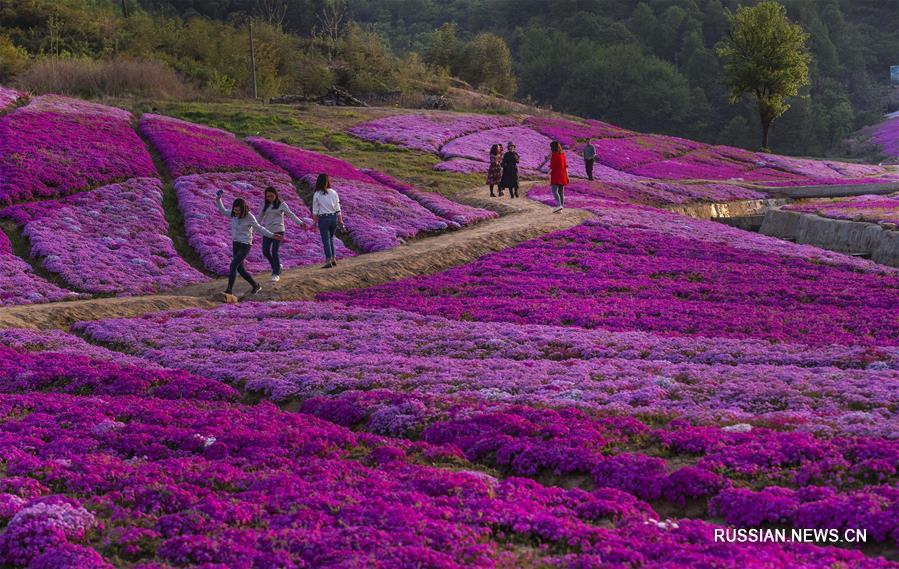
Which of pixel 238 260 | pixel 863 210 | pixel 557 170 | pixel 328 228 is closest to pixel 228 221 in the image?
pixel 328 228

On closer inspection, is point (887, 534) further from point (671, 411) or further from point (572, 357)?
point (572, 357)

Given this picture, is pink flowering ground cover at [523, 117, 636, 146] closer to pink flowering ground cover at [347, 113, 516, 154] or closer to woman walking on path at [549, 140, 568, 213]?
pink flowering ground cover at [347, 113, 516, 154]

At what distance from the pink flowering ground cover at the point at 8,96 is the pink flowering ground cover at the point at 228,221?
1730 cm

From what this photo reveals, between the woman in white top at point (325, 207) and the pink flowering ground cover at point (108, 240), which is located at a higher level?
the woman in white top at point (325, 207)

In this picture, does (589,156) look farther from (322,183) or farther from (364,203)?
(322,183)

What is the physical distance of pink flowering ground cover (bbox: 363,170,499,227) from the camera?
38.5 meters

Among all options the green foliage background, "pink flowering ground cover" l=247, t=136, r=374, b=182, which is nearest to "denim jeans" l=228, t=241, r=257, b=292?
"pink flowering ground cover" l=247, t=136, r=374, b=182

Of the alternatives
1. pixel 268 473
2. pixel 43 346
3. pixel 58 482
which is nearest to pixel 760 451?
pixel 268 473

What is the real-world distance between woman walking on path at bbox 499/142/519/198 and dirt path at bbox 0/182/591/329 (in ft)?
6.15

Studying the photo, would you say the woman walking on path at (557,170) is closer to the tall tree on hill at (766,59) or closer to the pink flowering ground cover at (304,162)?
the pink flowering ground cover at (304,162)

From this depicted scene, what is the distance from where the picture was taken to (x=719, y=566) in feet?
27.8

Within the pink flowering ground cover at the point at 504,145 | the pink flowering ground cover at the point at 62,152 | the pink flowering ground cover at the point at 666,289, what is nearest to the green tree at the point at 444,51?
the pink flowering ground cover at the point at 504,145

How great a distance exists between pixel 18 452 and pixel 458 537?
21.7 ft

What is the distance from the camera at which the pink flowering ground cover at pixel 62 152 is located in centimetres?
3584
